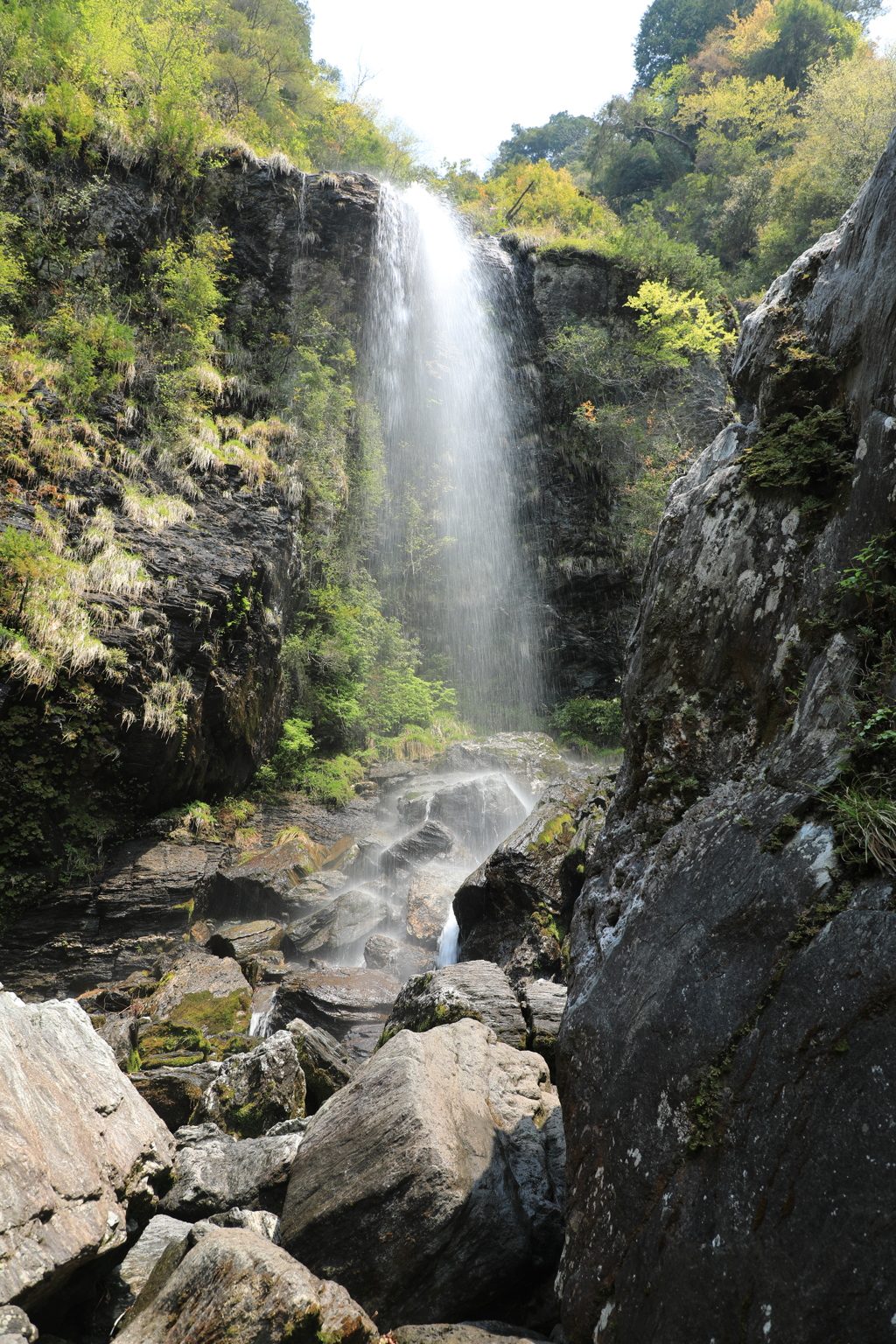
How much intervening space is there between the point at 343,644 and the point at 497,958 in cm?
1017

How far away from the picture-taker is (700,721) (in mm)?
4004

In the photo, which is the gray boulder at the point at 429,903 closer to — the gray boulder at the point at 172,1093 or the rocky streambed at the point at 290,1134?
the rocky streambed at the point at 290,1134

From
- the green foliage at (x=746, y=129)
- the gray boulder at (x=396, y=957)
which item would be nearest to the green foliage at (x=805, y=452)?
the gray boulder at (x=396, y=957)

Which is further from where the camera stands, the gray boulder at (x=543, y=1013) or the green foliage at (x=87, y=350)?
the green foliage at (x=87, y=350)

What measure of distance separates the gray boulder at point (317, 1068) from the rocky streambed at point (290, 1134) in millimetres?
22

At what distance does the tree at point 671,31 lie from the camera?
30719 millimetres

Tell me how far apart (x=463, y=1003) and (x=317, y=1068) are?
158cm

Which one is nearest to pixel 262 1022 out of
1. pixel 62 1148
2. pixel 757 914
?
pixel 62 1148

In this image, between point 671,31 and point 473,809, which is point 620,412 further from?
point 671,31

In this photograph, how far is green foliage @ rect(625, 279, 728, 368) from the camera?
758 inches

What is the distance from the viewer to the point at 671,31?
32.4 metres

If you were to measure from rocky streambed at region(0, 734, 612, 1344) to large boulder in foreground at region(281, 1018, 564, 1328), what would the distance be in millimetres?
11

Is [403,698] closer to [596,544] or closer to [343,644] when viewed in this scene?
[343,644]

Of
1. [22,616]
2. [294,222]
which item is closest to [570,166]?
[294,222]
